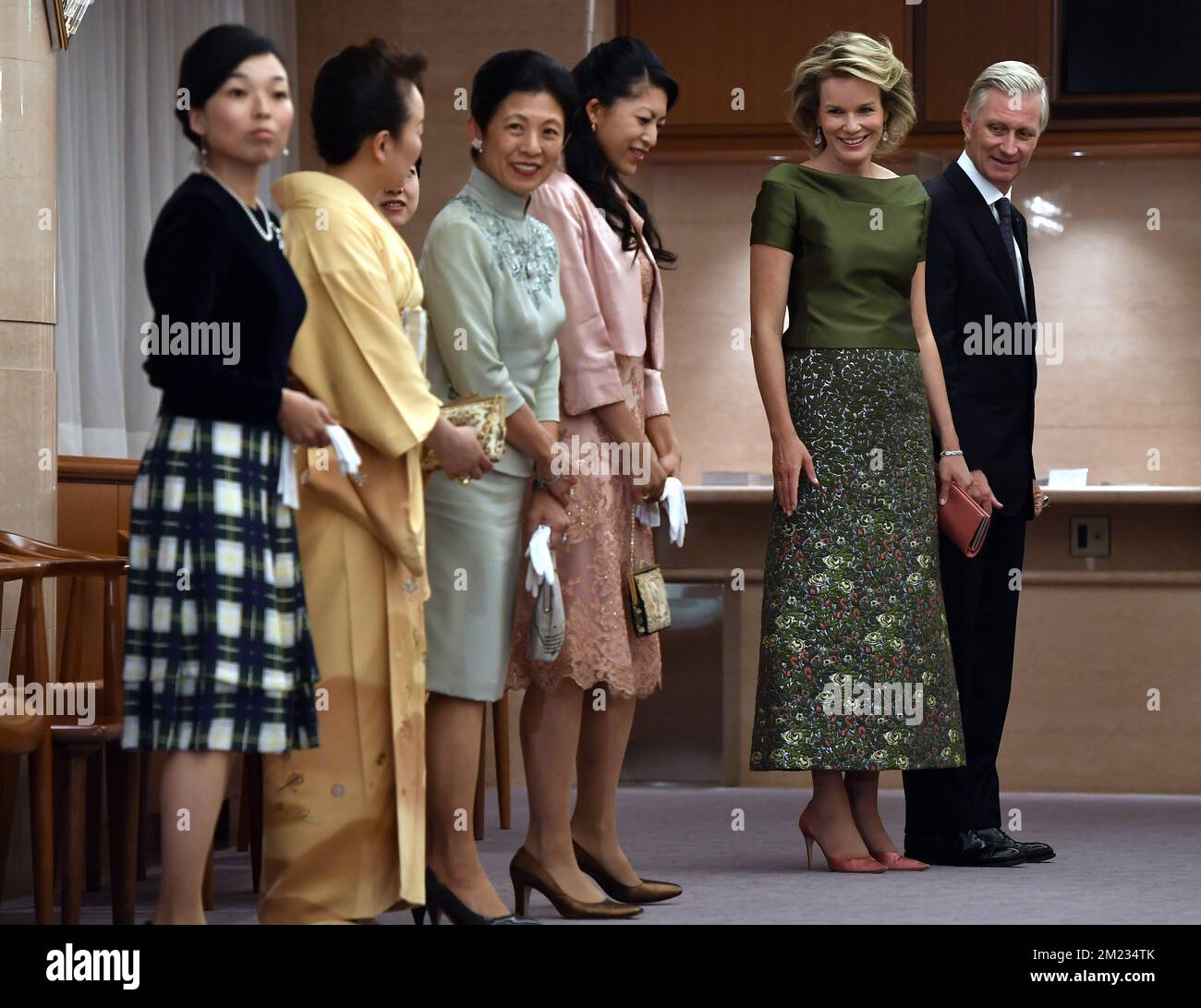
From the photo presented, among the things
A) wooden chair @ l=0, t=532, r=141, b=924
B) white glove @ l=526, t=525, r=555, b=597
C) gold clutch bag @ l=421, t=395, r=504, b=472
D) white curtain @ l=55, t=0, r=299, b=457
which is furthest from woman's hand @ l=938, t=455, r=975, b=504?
white curtain @ l=55, t=0, r=299, b=457

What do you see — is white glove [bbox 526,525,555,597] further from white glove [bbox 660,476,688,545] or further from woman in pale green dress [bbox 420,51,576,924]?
white glove [bbox 660,476,688,545]

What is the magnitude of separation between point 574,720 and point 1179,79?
11.3 feet

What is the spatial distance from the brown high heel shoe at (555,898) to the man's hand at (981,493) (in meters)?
1.21

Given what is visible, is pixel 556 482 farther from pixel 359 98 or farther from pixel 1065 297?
pixel 1065 297

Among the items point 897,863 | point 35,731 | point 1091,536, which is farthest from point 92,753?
point 1091,536

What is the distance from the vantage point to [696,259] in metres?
5.88

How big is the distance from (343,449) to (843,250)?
1.59 metres

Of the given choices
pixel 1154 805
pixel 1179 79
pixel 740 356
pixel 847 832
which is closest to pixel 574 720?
pixel 847 832

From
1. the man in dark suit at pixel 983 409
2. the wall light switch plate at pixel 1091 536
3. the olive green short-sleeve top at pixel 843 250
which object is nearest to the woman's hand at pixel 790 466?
the olive green short-sleeve top at pixel 843 250

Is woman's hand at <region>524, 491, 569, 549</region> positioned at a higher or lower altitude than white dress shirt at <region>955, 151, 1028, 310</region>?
lower

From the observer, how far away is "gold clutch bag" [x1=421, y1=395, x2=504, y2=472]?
2594 millimetres

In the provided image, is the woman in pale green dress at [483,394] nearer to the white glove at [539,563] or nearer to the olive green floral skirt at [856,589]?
the white glove at [539,563]

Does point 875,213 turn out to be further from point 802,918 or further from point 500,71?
point 802,918

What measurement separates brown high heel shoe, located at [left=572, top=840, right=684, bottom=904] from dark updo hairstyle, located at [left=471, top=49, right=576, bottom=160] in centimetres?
122
